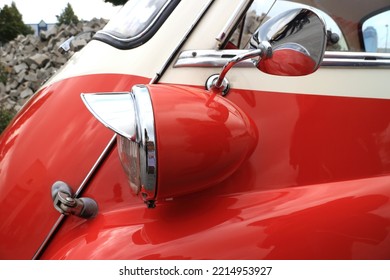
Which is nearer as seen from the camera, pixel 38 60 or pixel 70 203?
pixel 70 203

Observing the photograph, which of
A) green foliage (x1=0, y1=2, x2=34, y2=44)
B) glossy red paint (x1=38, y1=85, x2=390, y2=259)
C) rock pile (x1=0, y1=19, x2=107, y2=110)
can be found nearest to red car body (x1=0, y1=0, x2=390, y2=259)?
glossy red paint (x1=38, y1=85, x2=390, y2=259)

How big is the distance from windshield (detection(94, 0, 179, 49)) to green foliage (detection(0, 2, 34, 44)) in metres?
21.2

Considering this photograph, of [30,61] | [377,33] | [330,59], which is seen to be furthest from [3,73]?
[330,59]

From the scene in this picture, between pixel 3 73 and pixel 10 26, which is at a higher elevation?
pixel 10 26

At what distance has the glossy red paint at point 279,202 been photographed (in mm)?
1452

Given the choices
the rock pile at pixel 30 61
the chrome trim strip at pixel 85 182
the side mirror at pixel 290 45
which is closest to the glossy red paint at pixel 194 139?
the side mirror at pixel 290 45

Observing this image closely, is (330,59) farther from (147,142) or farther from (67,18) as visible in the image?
(67,18)

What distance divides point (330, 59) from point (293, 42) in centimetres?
24

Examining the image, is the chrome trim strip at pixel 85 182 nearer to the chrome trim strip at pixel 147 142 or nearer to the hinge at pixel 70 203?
the hinge at pixel 70 203

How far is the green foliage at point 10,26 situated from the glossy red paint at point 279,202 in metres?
21.7

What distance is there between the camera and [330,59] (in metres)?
1.68

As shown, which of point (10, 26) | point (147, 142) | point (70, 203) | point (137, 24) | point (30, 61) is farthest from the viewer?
point (10, 26)

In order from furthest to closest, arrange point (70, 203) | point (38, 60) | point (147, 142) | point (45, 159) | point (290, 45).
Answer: point (38, 60)
point (45, 159)
point (70, 203)
point (290, 45)
point (147, 142)

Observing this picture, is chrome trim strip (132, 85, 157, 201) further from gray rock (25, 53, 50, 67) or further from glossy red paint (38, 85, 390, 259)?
gray rock (25, 53, 50, 67)
